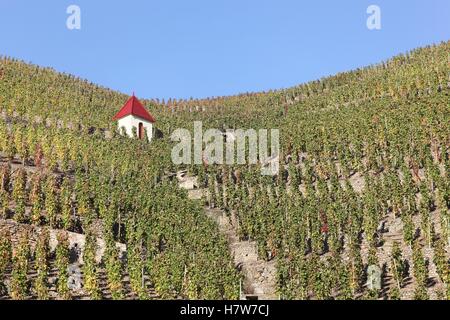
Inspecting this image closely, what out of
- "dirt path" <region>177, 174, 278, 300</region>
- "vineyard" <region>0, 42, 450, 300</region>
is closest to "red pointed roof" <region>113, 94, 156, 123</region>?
"vineyard" <region>0, 42, 450, 300</region>

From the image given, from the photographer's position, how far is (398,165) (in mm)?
48500

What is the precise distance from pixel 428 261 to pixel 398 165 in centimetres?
1595

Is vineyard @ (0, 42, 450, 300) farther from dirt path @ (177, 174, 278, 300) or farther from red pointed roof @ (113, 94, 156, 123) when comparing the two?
red pointed roof @ (113, 94, 156, 123)

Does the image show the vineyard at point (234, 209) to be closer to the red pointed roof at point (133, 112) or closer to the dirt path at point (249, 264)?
the dirt path at point (249, 264)

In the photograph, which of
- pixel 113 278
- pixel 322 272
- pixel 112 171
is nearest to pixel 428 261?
pixel 322 272

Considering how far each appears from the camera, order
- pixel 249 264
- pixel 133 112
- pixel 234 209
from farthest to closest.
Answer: pixel 133 112 → pixel 234 209 → pixel 249 264

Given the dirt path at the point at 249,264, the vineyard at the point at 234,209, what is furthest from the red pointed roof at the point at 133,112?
the dirt path at the point at 249,264

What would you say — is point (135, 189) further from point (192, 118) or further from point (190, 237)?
point (192, 118)

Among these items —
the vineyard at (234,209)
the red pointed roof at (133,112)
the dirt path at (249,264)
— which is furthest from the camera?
the red pointed roof at (133,112)

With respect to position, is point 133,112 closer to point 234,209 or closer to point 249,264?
point 234,209

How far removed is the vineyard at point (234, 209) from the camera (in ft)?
108

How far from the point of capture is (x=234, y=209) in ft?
153

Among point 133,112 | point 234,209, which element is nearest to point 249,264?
point 234,209

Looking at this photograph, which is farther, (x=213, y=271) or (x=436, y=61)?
(x=436, y=61)
